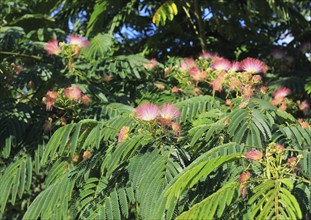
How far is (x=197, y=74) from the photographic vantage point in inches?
137

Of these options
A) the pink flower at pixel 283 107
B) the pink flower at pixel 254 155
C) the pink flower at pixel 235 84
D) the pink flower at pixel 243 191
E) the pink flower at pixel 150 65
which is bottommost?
the pink flower at pixel 243 191

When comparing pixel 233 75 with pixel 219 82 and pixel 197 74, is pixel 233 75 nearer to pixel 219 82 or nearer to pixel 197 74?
pixel 219 82

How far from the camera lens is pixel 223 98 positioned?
11.7 feet

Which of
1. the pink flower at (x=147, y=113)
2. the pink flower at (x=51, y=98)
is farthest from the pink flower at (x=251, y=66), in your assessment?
the pink flower at (x=51, y=98)

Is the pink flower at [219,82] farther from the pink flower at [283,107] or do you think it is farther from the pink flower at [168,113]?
the pink flower at [168,113]

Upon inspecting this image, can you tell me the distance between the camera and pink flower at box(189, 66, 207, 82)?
344 centimetres

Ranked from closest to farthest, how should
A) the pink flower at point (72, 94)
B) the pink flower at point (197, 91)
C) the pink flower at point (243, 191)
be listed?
the pink flower at point (243, 191)
the pink flower at point (72, 94)
the pink flower at point (197, 91)

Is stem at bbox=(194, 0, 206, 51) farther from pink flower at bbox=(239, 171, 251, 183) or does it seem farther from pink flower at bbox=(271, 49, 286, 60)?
pink flower at bbox=(239, 171, 251, 183)

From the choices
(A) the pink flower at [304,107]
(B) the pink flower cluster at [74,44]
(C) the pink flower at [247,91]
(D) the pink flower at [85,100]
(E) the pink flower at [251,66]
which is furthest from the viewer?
(A) the pink flower at [304,107]

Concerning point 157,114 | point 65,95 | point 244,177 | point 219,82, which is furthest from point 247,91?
point 65,95

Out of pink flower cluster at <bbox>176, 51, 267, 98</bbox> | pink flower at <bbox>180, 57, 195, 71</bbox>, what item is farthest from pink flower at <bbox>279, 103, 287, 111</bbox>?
pink flower at <bbox>180, 57, 195, 71</bbox>

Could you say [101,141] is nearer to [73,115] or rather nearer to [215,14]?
[73,115]

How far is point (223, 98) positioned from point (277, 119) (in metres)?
0.70

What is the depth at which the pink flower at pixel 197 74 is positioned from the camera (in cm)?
344
